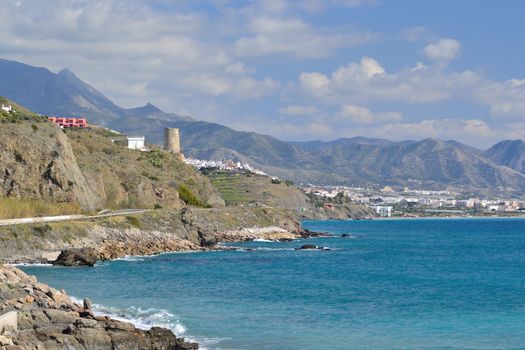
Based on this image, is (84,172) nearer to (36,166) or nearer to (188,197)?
(36,166)

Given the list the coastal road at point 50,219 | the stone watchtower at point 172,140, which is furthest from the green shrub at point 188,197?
the stone watchtower at point 172,140

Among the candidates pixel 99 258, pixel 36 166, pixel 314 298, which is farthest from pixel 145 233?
pixel 314 298

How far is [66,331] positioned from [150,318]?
29.1 feet

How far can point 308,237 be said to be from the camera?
13412 centimetres

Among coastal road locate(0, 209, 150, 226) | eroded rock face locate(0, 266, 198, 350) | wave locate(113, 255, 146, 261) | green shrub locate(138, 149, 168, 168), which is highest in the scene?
green shrub locate(138, 149, 168, 168)

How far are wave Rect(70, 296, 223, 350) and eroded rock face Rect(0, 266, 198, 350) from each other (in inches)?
86.4

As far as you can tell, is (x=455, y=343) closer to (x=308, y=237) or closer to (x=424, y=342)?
(x=424, y=342)

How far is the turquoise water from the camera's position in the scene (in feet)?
122

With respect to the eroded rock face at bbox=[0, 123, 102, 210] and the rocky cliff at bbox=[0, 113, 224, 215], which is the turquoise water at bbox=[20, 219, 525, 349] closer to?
the eroded rock face at bbox=[0, 123, 102, 210]

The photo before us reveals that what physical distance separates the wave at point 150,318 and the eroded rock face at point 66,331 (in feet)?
7.20

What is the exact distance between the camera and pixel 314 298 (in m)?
51.3

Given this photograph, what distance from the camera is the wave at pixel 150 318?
35.9m

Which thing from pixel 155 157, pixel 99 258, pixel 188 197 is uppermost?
pixel 155 157

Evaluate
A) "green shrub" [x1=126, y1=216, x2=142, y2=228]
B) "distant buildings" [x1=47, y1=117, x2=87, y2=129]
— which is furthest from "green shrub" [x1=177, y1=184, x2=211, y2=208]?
"distant buildings" [x1=47, y1=117, x2=87, y2=129]
